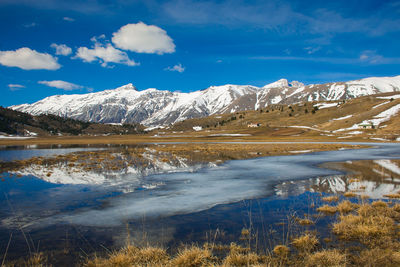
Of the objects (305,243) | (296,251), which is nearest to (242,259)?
(296,251)

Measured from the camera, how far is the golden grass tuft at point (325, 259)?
26.6 feet

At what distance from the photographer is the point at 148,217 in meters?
13.7

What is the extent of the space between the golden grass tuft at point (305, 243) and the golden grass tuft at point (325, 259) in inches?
33.3

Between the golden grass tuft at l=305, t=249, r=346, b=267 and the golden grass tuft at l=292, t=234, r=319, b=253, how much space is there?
847 millimetres

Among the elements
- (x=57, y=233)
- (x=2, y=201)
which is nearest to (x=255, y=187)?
(x=57, y=233)

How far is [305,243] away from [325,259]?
142cm

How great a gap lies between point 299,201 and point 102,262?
12.2 m

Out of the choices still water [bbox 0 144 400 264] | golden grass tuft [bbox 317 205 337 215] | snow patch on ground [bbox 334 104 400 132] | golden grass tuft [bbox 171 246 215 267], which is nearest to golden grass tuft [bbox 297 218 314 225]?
still water [bbox 0 144 400 264]

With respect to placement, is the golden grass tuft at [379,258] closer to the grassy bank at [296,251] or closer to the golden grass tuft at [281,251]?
the grassy bank at [296,251]

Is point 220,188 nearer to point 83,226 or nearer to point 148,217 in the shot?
point 148,217

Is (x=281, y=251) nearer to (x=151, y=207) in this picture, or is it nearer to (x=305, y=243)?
(x=305, y=243)

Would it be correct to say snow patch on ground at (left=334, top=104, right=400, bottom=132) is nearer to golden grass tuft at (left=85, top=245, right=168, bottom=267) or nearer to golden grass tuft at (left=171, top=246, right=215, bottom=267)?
golden grass tuft at (left=171, top=246, right=215, bottom=267)

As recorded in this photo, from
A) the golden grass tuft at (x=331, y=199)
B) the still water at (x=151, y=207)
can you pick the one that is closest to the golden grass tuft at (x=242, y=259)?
the still water at (x=151, y=207)

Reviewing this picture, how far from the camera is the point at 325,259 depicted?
8.36 m
